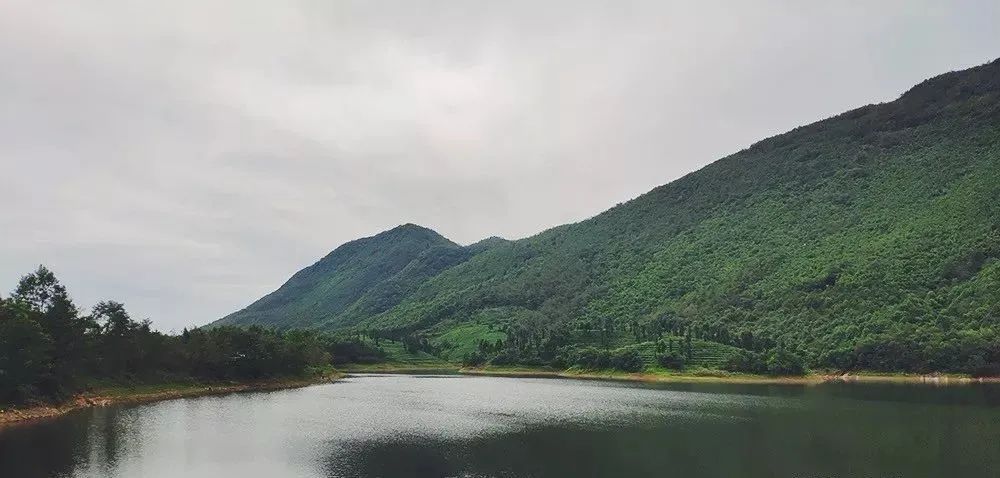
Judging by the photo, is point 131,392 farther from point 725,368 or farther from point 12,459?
point 725,368

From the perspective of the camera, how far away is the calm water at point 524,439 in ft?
142

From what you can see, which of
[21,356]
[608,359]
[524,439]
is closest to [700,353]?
[608,359]

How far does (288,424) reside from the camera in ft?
219

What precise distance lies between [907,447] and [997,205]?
15610 centimetres

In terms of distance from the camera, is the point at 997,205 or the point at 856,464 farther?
the point at 997,205

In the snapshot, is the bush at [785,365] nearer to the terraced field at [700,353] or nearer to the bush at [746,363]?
the bush at [746,363]

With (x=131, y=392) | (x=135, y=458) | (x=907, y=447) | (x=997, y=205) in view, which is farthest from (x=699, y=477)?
(x=997, y=205)

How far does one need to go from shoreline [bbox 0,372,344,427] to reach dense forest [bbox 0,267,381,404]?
53.5 inches

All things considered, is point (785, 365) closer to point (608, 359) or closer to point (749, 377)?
point (749, 377)

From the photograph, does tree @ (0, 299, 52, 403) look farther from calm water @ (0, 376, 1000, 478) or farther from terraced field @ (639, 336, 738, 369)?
terraced field @ (639, 336, 738, 369)

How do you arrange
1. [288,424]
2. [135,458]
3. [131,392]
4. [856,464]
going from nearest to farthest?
1. [856,464]
2. [135,458]
3. [288,424]
4. [131,392]

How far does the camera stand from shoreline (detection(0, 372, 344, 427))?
69.3 meters

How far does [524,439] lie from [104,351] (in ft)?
238

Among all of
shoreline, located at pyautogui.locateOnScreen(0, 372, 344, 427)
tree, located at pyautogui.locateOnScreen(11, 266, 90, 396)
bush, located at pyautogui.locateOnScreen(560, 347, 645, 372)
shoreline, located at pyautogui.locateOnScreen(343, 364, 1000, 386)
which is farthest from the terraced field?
tree, located at pyautogui.locateOnScreen(11, 266, 90, 396)
